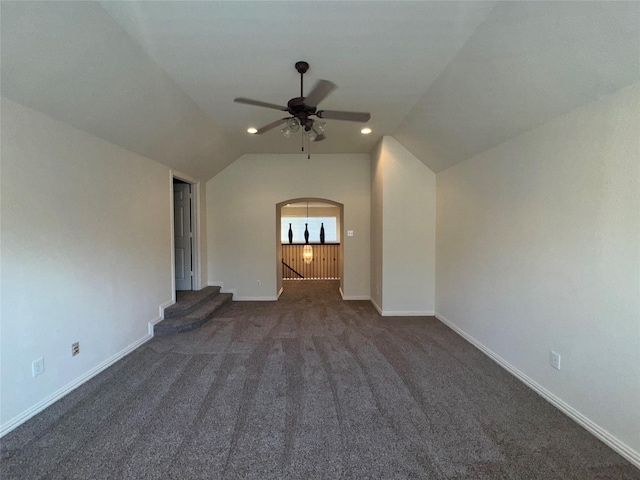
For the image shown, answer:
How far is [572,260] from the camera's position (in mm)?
2127

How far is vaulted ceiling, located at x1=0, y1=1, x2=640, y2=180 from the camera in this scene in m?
1.71

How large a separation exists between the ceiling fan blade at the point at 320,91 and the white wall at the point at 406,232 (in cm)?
186

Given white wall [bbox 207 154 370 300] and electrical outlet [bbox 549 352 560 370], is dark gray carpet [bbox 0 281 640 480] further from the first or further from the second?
white wall [bbox 207 154 370 300]

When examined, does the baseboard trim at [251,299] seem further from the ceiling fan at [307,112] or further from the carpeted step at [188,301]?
the ceiling fan at [307,112]

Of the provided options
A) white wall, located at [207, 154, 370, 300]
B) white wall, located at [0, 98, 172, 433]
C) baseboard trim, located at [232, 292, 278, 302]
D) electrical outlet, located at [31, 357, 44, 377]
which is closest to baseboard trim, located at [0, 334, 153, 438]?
white wall, located at [0, 98, 172, 433]

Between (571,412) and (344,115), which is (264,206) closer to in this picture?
(344,115)

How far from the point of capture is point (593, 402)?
6.39 feet

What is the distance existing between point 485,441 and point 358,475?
95 centimetres

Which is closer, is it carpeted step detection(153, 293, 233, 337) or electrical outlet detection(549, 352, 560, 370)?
electrical outlet detection(549, 352, 560, 370)

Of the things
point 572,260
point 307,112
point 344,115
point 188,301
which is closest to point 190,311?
point 188,301

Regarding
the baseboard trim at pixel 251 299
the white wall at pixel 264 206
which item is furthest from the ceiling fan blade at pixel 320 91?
the baseboard trim at pixel 251 299

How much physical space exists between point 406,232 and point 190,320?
370cm

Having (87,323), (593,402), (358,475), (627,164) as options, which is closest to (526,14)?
(627,164)

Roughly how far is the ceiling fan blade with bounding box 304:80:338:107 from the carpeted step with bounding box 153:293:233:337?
3408 millimetres
